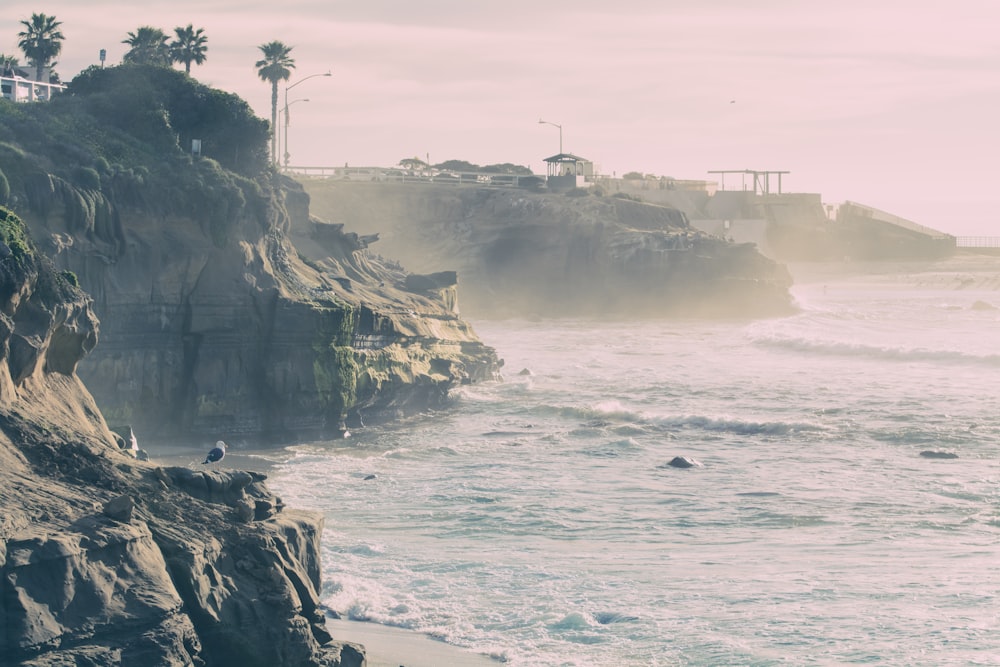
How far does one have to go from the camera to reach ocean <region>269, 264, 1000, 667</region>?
27531 mm

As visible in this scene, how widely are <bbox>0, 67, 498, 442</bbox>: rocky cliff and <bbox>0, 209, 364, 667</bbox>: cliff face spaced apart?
67.6 feet

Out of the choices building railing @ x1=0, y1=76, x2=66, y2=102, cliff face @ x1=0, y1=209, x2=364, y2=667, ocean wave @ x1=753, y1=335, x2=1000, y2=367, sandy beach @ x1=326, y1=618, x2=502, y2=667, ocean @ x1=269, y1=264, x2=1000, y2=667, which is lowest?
sandy beach @ x1=326, y1=618, x2=502, y2=667

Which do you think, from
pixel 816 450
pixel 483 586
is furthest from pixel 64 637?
pixel 816 450

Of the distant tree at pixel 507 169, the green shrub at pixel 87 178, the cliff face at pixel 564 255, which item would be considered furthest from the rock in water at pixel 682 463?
the distant tree at pixel 507 169

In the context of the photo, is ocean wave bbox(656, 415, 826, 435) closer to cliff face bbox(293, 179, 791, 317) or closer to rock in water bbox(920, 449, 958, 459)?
rock in water bbox(920, 449, 958, 459)

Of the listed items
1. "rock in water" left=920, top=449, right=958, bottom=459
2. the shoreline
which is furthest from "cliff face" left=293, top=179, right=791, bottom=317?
the shoreline

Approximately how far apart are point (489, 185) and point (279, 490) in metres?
94.9

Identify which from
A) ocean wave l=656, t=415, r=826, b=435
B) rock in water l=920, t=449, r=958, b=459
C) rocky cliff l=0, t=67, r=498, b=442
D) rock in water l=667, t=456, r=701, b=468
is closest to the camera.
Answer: rocky cliff l=0, t=67, r=498, b=442

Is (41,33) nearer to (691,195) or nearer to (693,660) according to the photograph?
(693,660)

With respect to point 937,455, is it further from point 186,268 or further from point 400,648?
point 400,648

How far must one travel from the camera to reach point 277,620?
2003cm

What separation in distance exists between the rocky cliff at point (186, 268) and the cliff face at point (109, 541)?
20600 mm

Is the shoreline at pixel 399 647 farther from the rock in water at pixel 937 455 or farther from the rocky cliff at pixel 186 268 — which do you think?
the rock in water at pixel 937 455

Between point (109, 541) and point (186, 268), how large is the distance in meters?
30.3
